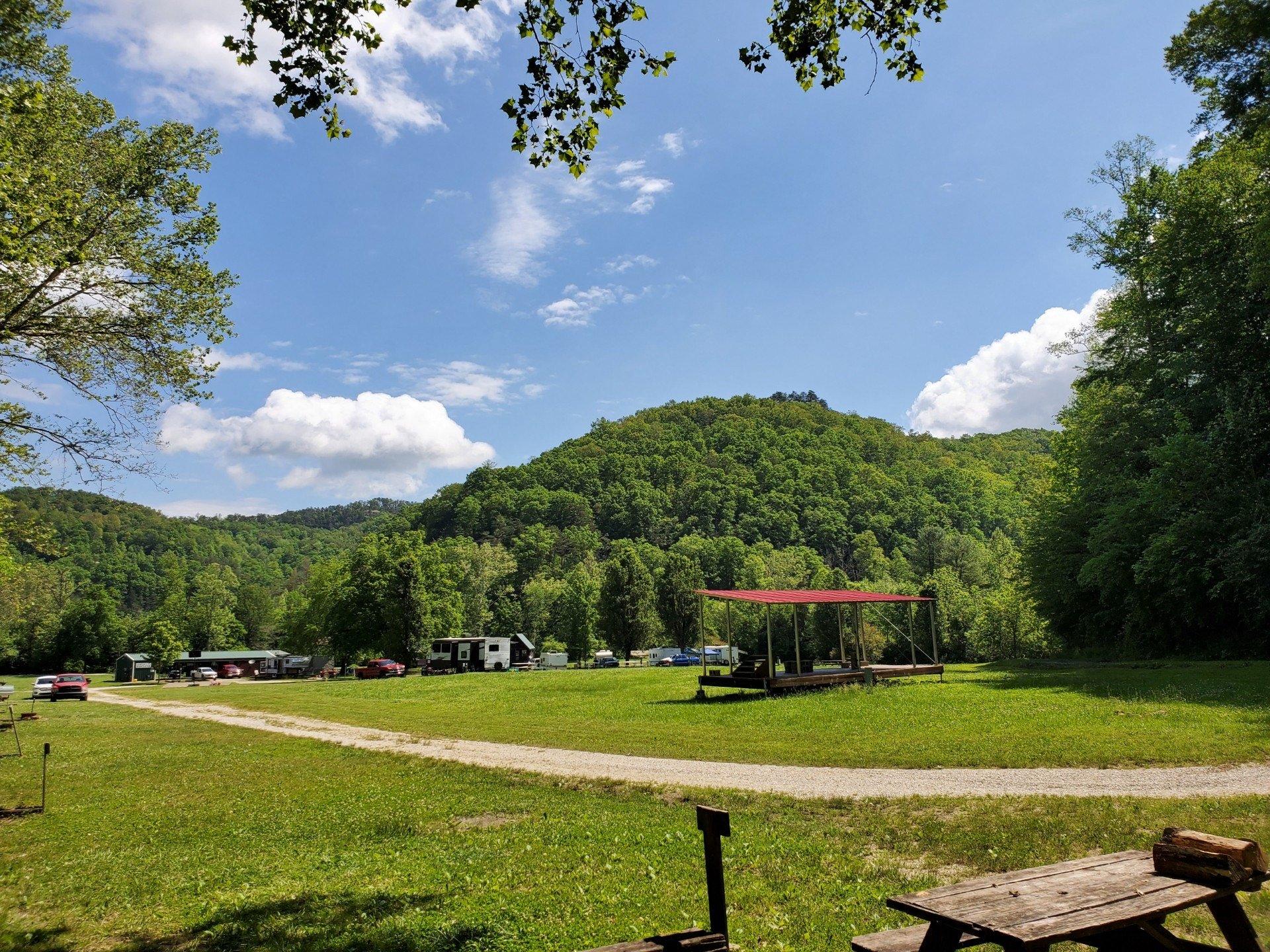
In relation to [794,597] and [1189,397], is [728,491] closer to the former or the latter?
[1189,397]

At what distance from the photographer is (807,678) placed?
2420 cm

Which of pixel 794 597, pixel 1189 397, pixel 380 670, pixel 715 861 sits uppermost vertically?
pixel 1189 397

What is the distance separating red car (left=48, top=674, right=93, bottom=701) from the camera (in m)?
39.9

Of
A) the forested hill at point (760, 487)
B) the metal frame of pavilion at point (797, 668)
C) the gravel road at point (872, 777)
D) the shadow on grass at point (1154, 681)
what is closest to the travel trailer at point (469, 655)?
the metal frame of pavilion at point (797, 668)

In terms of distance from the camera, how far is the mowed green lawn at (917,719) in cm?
1206

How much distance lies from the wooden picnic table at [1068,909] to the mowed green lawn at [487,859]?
1.65 m

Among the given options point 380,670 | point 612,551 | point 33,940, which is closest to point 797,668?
point 33,940

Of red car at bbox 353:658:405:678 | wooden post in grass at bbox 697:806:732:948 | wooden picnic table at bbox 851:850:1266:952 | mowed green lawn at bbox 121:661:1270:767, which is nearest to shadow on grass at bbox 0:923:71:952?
wooden post in grass at bbox 697:806:732:948

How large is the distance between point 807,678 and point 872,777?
13.7m

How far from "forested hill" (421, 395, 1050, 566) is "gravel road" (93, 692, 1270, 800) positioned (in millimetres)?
95858

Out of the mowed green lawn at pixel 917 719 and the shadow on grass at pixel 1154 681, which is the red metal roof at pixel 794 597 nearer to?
the mowed green lawn at pixel 917 719

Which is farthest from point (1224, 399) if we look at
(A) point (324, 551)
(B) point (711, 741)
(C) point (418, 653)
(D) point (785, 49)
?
(A) point (324, 551)

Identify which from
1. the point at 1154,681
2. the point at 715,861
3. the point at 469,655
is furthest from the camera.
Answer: the point at 469,655

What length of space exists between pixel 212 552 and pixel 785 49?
180806 millimetres
